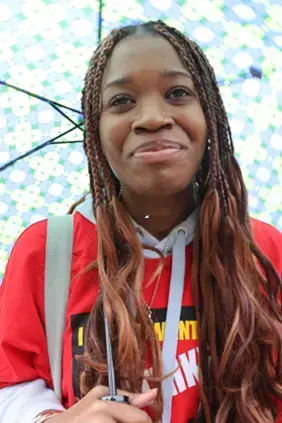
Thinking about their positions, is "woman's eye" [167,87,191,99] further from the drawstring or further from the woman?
the drawstring

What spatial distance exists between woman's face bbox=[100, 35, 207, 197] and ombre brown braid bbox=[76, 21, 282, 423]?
52 mm

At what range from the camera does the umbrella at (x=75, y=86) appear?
1.41 m

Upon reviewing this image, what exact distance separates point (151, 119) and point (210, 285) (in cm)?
45

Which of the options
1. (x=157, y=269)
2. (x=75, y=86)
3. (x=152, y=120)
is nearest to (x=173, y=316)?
(x=157, y=269)

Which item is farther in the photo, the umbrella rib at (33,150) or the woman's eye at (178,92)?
the umbrella rib at (33,150)

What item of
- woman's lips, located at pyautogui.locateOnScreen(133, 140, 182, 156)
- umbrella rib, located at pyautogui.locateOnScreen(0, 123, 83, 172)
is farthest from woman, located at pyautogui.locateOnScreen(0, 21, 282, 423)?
umbrella rib, located at pyautogui.locateOnScreen(0, 123, 83, 172)

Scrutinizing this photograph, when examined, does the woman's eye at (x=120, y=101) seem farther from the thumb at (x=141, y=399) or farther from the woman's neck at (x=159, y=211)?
A: the thumb at (x=141, y=399)

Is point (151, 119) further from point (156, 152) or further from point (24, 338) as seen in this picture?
point (24, 338)

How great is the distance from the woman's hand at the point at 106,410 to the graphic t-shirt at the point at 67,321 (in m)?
0.18

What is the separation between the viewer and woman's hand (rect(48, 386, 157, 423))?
94cm

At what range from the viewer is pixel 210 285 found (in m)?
1.29

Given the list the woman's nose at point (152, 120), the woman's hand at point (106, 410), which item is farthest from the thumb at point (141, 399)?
the woman's nose at point (152, 120)

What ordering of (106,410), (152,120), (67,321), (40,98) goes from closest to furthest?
(106,410) → (152,120) → (67,321) → (40,98)

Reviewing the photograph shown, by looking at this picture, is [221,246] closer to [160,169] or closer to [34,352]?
[160,169]
